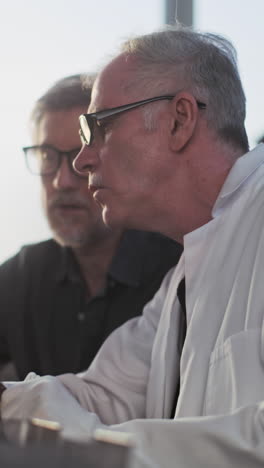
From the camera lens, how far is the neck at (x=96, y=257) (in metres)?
2.44

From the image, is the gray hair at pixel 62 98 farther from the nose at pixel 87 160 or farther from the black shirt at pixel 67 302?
the nose at pixel 87 160

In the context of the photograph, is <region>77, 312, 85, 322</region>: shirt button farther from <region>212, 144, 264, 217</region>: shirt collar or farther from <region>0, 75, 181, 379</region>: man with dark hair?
<region>212, 144, 264, 217</region>: shirt collar

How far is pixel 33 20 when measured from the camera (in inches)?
119

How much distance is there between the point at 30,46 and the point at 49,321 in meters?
1.17

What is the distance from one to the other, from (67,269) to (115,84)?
3.10ft

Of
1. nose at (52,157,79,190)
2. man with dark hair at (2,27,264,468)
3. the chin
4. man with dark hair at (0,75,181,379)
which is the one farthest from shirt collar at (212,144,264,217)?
nose at (52,157,79,190)

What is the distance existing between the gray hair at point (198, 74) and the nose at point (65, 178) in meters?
0.86

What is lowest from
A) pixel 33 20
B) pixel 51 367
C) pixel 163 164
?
pixel 51 367

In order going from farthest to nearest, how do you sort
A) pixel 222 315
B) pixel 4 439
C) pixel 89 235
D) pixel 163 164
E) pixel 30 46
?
pixel 30 46
pixel 89 235
pixel 163 164
pixel 222 315
pixel 4 439

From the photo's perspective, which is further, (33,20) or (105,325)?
(33,20)

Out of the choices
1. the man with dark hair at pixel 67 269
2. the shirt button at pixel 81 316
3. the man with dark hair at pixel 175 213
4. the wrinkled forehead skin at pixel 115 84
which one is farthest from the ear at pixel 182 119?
the shirt button at pixel 81 316

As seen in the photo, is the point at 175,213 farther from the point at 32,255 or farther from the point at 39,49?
the point at 39,49

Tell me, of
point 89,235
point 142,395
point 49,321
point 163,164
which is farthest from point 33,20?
point 142,395

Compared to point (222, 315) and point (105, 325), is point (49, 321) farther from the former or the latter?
point (222, 315)
